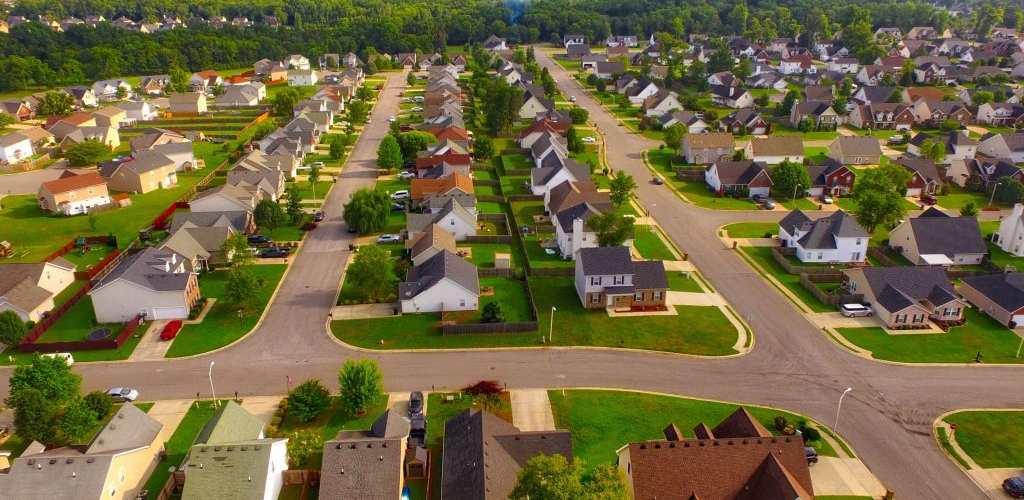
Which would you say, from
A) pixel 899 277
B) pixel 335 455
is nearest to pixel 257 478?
pixel 335 455

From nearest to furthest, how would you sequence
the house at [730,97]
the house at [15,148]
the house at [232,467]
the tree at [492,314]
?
1. the house at [232,467]
2. the tree at [492,314]
3. the house at [15,148]
4. the house at [730,97]

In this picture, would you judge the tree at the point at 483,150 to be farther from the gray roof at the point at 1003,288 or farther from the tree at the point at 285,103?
the gray roof at the point at 1003,288

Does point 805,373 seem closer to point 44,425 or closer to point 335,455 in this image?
point 335,455

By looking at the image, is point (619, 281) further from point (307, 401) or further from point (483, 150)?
point (483, 150)

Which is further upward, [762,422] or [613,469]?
[613,469]

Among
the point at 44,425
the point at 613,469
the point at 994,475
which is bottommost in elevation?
the point at 994,475

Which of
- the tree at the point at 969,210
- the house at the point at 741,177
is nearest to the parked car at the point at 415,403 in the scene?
the house at the point at 741,177

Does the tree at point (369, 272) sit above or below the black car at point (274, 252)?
above

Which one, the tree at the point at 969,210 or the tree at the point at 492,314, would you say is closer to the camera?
the tree at the point at 492,314
